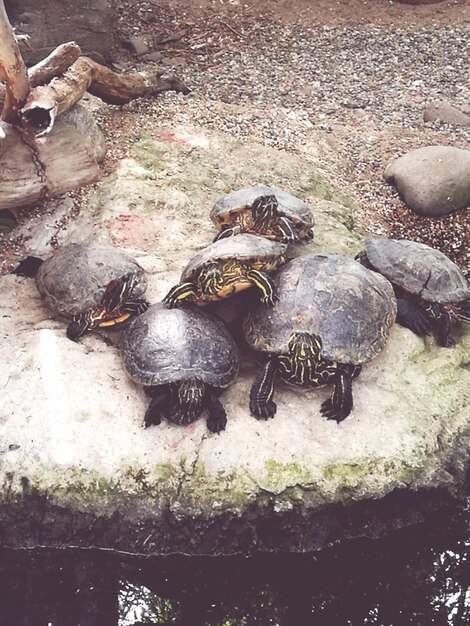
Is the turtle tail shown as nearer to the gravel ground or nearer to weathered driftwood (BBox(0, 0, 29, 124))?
the gravel ground

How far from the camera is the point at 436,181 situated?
21.2ft

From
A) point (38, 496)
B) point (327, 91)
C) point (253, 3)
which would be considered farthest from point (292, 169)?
point (253, 3)

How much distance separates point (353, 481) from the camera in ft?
14.1

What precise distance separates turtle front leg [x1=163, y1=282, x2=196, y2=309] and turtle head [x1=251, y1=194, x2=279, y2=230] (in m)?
0.94

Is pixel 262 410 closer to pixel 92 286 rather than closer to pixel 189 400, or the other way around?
pixel 189 400

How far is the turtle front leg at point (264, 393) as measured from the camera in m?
4.49

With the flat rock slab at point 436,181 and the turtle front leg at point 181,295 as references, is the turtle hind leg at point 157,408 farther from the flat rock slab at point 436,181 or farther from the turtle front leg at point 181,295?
the flat rock slab at point 436,181

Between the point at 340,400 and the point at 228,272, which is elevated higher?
the point at 228,272

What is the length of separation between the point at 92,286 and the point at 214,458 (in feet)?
4.57

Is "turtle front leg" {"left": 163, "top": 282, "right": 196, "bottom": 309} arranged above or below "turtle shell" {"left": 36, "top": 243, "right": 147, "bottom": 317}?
above

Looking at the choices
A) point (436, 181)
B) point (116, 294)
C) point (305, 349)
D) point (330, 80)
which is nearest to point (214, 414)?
point (305, 349)

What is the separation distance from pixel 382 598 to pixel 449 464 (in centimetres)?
95

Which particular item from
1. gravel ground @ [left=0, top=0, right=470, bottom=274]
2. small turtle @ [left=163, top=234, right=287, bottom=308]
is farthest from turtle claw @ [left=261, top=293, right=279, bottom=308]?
gravel ground @ [left=0, top=0, right=470, bottom=274]

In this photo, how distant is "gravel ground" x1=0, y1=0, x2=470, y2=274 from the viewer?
22.3ft
